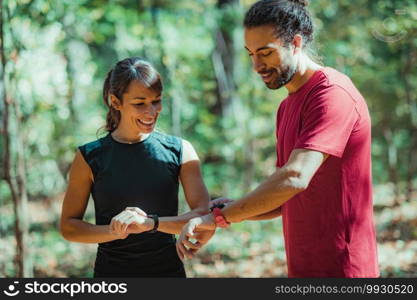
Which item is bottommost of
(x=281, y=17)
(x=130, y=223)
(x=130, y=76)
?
(x=130, y=223)

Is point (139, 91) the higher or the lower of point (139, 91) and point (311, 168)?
the higher

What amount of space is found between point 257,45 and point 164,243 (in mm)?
1125

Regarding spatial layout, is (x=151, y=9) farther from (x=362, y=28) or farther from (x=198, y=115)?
(x=362, y=28)

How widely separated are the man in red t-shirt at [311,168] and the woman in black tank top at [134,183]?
0.96ft

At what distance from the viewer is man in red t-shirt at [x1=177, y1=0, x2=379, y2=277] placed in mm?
2018

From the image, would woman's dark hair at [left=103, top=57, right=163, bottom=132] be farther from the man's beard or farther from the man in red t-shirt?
the man's beard

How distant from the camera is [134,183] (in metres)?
2.53

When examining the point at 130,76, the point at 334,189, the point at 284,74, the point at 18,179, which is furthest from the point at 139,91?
the point at 18,179

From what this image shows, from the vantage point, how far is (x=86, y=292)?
2.84 meters

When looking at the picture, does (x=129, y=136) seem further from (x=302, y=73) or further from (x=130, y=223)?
(x=302, y=73)

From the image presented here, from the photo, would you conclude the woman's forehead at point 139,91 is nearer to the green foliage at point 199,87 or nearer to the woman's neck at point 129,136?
the woman's neck at point 129,136

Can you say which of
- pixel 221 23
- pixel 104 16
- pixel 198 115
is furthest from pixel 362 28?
pixel 104 16

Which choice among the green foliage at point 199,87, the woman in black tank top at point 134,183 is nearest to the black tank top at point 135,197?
the woman in black tank top at point 134,183

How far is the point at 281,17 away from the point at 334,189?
2.77ft
